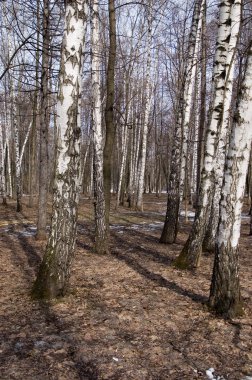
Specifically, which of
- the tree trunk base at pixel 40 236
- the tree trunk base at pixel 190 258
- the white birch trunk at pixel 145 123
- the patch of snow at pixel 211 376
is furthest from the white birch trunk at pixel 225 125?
the white birch trunk at pixel 145 123

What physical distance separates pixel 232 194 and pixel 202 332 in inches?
68.3

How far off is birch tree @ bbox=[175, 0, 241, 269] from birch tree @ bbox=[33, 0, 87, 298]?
2764mm

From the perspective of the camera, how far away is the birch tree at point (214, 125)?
255 inches

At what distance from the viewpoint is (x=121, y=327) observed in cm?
444

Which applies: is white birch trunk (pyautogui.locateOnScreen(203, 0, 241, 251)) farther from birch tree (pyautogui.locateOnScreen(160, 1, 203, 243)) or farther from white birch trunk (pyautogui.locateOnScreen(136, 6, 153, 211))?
white birch trunk (pyautogui.locateOnScreen(136, 6, 153, 211))

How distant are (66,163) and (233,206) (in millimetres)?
2308

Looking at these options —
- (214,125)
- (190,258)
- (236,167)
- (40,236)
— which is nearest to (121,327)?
(236,167)

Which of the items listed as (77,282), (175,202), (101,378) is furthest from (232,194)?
(175,202)

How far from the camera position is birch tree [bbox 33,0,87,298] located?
493 cm

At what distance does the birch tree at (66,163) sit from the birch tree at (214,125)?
109 inches

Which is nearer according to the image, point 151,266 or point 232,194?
point 232,194

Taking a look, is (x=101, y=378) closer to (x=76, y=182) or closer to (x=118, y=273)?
(x=76, y=182)

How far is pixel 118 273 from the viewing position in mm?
6953

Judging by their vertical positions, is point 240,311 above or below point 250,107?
below
